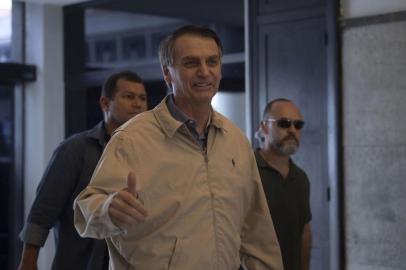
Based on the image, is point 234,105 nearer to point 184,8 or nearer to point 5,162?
point 184,8

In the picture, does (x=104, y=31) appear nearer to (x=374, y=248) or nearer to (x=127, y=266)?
(x=374, y=248)

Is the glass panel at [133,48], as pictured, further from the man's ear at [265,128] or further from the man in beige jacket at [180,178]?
the man in beige jacket at [180,178]

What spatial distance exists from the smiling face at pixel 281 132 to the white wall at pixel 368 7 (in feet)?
4.08

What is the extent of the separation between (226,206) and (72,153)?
1.34 metres

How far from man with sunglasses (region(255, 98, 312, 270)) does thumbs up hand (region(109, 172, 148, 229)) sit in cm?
159

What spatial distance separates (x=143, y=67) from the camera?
6570mm

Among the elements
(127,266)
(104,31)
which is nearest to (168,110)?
(127,266)

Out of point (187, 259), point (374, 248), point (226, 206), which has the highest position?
point (226, 206)

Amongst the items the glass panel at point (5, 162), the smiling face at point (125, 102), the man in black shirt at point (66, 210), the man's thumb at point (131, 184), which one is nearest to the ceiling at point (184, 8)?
the glass panel at point (5, 162)

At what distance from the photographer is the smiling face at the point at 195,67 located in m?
2.26

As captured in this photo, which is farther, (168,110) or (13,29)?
(13,29)

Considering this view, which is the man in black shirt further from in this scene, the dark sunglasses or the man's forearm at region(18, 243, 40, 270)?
the dark sunglasses

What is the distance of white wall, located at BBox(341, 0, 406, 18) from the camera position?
4.64m

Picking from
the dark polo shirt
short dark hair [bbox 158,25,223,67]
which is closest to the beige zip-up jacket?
short dark hair [bbox 158,25,223,67]
